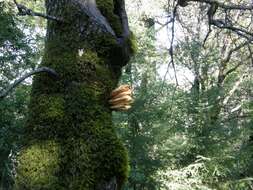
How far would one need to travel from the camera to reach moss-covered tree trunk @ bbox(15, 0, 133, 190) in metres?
2.01

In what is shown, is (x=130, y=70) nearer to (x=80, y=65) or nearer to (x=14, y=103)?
(x=14, y=103)

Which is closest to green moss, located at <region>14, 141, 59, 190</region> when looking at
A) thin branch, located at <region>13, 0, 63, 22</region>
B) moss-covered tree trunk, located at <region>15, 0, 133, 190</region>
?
moss-covered tree trunk, located at <region>15, 0, 133, 190</region>

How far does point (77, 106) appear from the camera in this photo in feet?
6.97

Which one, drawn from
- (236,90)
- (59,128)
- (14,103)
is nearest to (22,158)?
(59,128)

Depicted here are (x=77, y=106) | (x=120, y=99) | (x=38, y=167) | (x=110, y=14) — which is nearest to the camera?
(x=38, y=167)

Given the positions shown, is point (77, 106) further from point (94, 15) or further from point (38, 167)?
point (94, 15)

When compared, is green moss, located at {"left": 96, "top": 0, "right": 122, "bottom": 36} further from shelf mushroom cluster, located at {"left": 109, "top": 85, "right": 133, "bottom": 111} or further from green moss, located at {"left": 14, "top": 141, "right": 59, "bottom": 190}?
green moss, located at {"left": 14, "top": 141, "right": 59, "bottom": 190}

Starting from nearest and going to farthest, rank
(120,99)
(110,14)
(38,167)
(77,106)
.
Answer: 1. (38,167)
2. (77,106)
3. (120,99)
4. (110,14)

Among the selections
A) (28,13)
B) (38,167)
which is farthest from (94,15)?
(38,167)

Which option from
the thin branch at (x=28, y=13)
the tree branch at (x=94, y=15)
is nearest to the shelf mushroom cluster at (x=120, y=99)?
the tree branch at (x=94, y=15)

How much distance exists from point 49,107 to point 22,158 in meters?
0.26

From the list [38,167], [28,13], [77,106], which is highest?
[28,13]

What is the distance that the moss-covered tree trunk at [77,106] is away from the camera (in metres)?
2.01

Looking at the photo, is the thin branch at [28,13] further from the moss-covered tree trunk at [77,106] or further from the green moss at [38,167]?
the green moss at [38,167]
